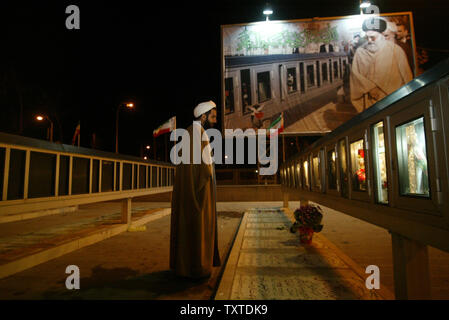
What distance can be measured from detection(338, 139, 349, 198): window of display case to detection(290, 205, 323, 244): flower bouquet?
1719 mm

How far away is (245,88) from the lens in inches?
515

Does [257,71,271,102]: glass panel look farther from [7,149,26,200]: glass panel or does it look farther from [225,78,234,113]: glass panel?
[7,149,26,200]: glass panel

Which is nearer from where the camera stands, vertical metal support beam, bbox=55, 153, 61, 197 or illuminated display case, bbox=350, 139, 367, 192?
illuminated display case, bbox=350, 139, 367, 192

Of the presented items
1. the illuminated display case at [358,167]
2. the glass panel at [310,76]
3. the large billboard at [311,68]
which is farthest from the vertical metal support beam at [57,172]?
the glass panel at [310,76]

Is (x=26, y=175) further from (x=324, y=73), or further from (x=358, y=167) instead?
(x=324, y=73)

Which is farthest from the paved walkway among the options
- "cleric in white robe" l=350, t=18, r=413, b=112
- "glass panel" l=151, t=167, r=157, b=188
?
"cleric in white robe" l=350, t=18, r=413, b=112

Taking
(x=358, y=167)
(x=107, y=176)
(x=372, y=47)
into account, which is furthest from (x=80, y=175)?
(x=372, y=47)

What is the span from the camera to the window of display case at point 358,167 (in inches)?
140

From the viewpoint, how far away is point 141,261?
534 cm

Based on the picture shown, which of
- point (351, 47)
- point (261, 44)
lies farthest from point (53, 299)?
point (351, 47)

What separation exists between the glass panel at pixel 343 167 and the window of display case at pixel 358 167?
26cm

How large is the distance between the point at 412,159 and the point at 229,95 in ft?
37.2

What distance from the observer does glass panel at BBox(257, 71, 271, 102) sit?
1284 cm

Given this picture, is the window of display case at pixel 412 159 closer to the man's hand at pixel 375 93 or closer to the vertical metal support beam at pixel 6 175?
the vertical metal support beam at pixel 6 175
